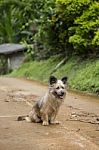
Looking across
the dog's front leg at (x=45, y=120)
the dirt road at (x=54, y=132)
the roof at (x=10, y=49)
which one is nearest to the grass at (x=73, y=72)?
the dirt road at (x=54, y=132)

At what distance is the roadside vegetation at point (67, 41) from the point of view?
901 inches

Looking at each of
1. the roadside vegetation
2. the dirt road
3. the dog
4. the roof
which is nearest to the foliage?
the roadside vegetation

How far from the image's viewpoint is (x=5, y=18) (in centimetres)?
5359

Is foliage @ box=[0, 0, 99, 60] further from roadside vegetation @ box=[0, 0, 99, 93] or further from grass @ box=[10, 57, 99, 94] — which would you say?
grass @ box=[10, 57, 99, 94]

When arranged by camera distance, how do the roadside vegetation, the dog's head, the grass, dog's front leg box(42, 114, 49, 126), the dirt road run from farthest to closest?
the roadside vegetation
the grass
dog's front leg box(42, 114, 49, 126)
the dog's head
the dirt road

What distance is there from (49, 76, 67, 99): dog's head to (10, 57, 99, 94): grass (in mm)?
9377

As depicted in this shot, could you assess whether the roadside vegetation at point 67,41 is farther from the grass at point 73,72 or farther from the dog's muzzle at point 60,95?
the dog's muzzle at point 60,95

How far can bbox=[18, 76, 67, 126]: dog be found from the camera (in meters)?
10.2

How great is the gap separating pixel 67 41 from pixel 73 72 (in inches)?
161

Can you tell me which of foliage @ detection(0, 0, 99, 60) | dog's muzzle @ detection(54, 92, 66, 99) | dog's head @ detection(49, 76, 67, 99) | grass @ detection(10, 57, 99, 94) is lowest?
grass @ detection(10, 57, 99, 94)

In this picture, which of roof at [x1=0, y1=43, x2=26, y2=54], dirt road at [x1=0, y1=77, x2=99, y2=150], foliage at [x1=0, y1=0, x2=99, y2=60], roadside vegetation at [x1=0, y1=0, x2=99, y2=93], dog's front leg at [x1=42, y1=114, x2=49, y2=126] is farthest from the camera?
roof at [x1=0, y1=43, x2=26, y2=54]

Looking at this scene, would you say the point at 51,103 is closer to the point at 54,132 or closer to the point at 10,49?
the point at 54,132

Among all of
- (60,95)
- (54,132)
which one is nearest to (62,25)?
(60,95)

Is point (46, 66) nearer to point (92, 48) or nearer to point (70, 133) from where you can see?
point (92, 48)
